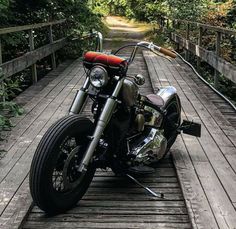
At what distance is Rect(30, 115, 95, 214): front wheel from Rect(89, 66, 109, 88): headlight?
25 cm

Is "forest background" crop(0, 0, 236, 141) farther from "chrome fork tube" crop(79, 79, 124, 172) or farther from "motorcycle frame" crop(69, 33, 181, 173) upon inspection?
"chrome fork tube" crop(79, 79, 124, 172)

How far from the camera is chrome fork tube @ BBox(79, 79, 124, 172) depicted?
9.73ft

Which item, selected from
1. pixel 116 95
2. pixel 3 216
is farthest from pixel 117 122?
pixel 3 216

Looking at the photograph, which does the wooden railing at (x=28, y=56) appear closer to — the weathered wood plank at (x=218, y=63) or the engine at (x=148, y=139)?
the engine at (x=148, y=139)

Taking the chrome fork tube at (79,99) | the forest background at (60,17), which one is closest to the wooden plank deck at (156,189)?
the chrome fork tube at (79,99)

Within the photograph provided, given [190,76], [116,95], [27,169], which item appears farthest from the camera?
[190,76]

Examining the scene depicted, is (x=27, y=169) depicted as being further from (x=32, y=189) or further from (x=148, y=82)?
(x=148, y=82)

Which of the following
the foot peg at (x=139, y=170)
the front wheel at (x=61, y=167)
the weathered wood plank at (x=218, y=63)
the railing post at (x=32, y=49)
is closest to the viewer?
the front wheel at (x=61, y=167)

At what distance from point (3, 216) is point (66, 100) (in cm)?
364

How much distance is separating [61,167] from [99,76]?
0.64m

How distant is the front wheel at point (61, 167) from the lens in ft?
9.12

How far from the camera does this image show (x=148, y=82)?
8.16 m

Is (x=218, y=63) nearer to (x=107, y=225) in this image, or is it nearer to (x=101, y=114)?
(x=101, y=114)

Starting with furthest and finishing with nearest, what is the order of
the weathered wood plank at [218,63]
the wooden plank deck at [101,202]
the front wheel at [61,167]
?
the weathered wood plank at [218,63] → the wooden plank deck at [101,202] → the front wheel at [61,167]
